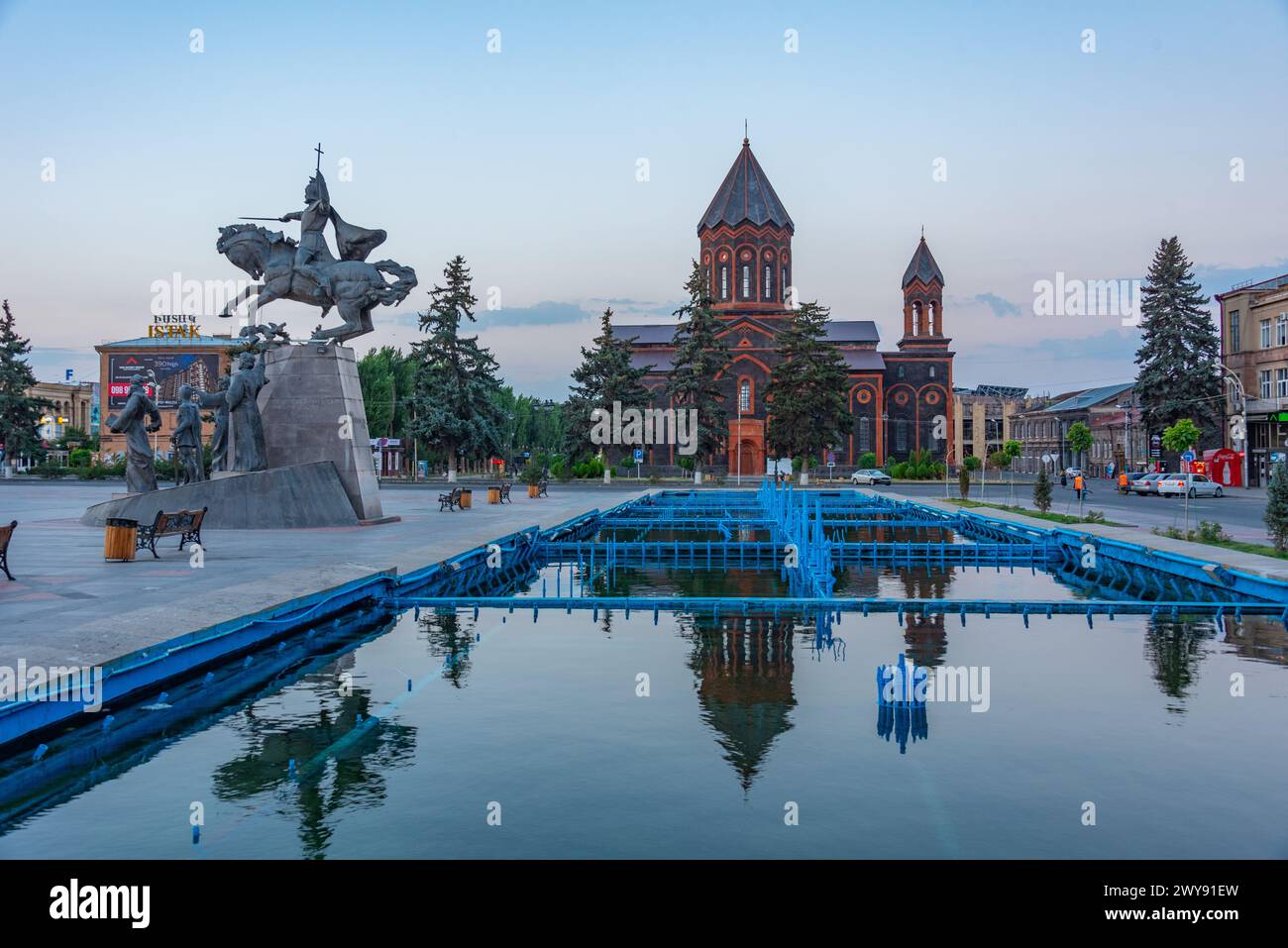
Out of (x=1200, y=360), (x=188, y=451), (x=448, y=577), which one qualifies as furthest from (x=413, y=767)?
(x=1200, y=360)

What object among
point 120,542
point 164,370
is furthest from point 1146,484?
point 164,370

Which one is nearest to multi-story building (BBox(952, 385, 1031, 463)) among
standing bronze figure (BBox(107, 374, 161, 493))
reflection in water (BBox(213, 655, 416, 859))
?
standing bronze figure (BBox(107, 374, 161, 493))

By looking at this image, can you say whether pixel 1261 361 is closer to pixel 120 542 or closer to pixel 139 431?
pixel 139 431

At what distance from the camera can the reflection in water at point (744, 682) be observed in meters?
9.11

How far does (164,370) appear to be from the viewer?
100500 millimetres

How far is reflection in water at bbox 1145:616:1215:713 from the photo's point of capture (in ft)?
37.6

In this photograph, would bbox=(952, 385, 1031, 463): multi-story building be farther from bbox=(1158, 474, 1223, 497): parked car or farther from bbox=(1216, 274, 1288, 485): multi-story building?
bbox=(1158, 474, 1223, 497): parked car

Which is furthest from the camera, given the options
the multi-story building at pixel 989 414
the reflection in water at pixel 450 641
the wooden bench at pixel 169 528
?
the multi-story building at pixel 989 414

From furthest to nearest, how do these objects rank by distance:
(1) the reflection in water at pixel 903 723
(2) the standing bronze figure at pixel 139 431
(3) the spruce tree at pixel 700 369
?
(3) the spruce tree at pixel 700 369 → (2) the standing bronze figure at pixel 139 431 → (1) the reflection in water at pixel 903 723

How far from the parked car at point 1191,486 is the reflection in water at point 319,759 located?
4732 cm

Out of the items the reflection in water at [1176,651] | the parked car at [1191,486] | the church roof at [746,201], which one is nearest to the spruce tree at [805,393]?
the church roof at [746,201]

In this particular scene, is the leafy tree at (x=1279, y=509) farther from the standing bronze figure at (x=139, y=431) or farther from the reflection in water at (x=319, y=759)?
the standing bronze figure at (x=139, y=431)
